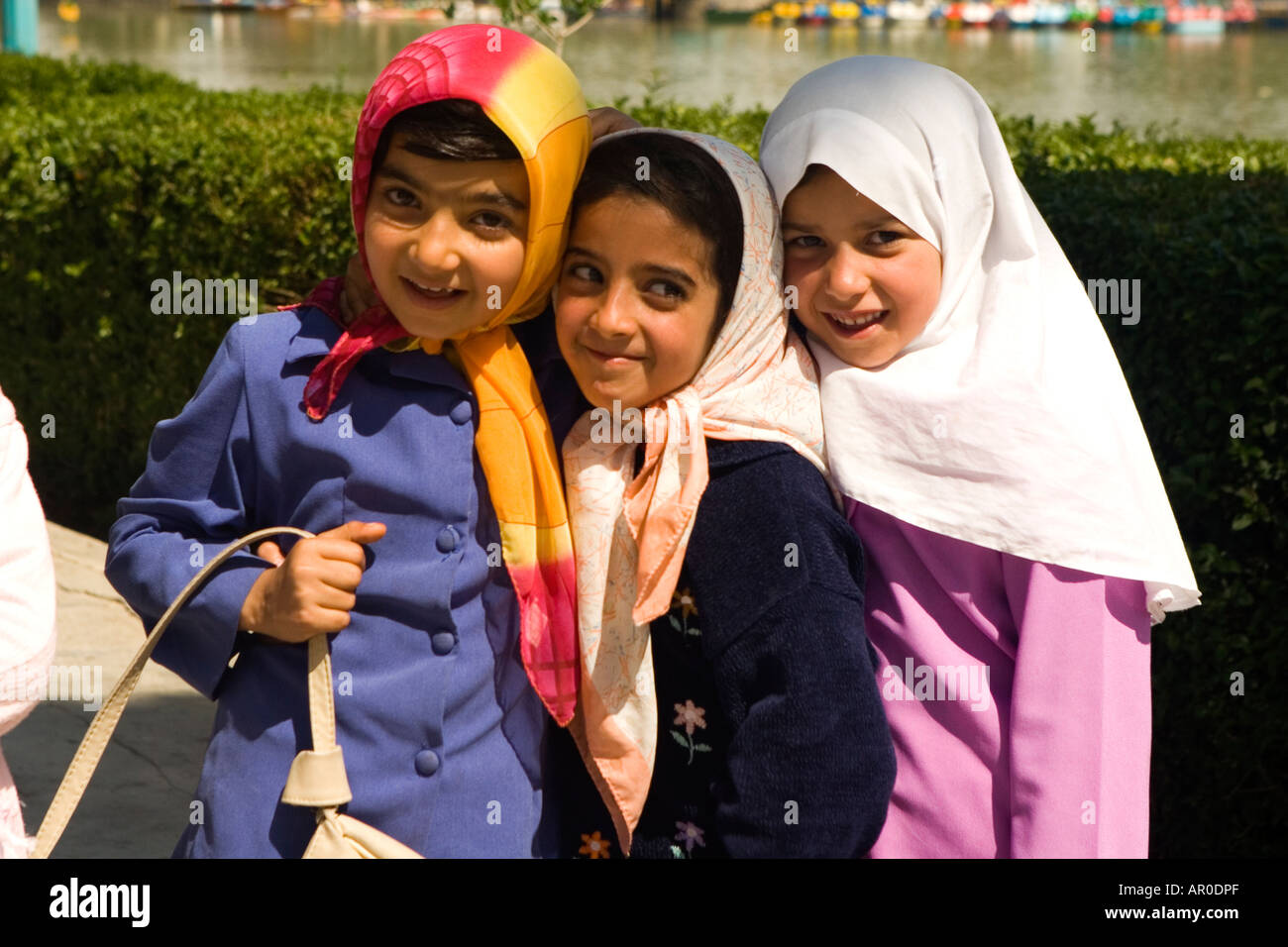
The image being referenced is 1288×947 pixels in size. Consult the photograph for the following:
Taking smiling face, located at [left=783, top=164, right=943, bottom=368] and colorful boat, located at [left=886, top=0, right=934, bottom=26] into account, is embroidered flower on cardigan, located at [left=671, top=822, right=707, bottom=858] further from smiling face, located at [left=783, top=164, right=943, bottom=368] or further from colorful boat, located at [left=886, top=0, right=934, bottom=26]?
colorful boat, located at [left=886, top=0, right=934, bottom=26]

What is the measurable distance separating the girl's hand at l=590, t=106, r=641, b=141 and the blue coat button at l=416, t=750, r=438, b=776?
0.93 m

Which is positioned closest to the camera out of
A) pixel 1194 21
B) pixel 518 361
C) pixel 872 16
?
pixel 518 361

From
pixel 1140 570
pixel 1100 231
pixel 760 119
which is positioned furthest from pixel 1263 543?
pixel 760 119

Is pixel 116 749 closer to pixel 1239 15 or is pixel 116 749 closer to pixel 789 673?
pixel 789 673

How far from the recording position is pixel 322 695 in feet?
5.82

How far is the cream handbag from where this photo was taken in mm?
1729

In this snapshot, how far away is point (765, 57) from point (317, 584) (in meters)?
36.7

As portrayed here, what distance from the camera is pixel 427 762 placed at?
1.85 metres

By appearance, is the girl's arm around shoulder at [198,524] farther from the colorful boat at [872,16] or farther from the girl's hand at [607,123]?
the colorful boat at [872,16]

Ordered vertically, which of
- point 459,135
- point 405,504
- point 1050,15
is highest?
point 1050,15

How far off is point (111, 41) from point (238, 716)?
128 feet
